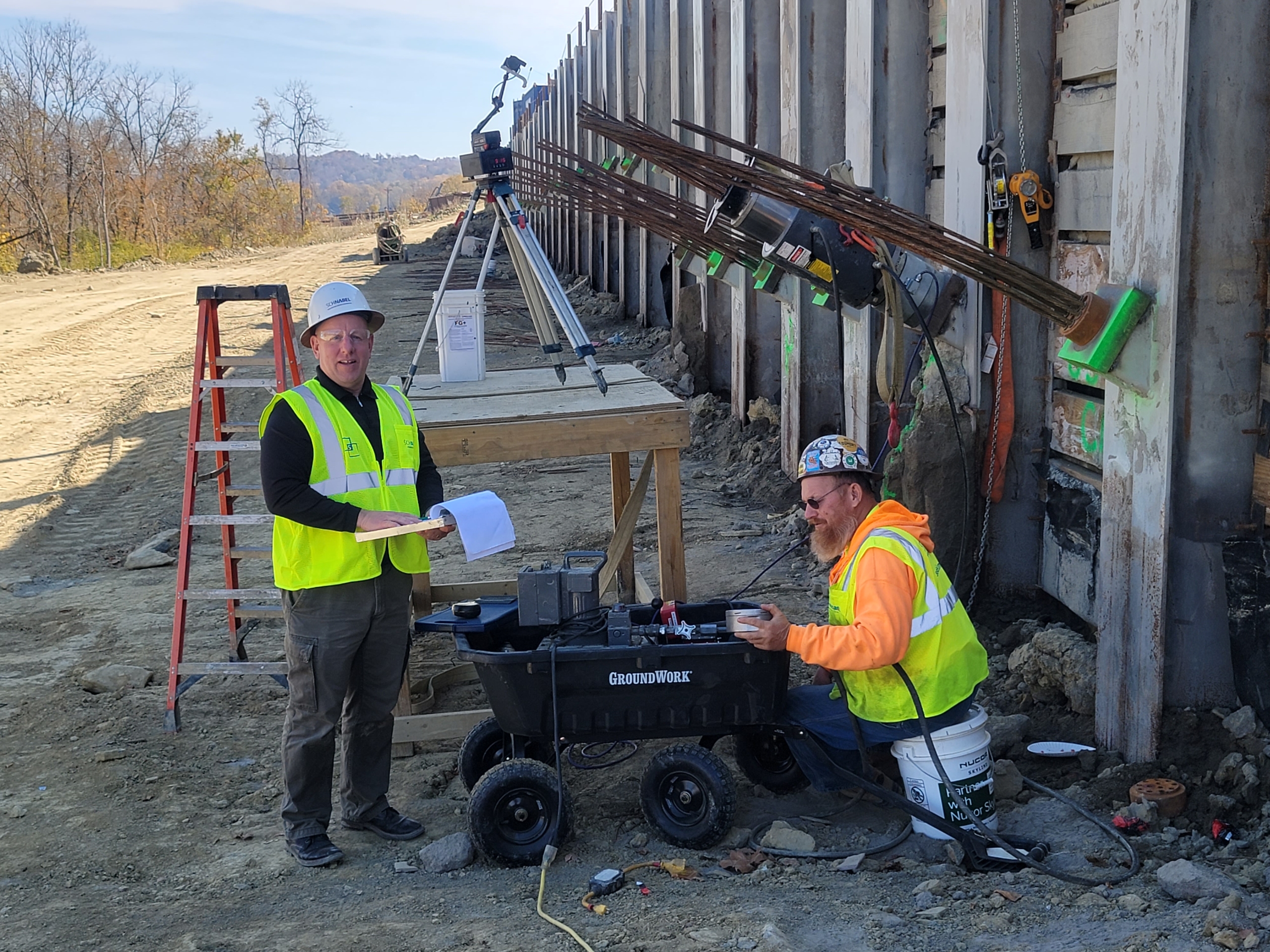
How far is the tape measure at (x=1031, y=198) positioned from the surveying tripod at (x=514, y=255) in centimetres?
200

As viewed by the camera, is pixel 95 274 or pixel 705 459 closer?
pixel 705 459

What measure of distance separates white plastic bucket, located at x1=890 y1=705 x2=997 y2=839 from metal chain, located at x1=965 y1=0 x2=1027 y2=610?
184 cm

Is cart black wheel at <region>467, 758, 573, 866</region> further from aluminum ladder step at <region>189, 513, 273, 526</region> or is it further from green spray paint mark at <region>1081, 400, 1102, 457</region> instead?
green spray paint mark at <region>1081, 400, 1102, 457</region>

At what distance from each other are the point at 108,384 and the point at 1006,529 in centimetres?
1236

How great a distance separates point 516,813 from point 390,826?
0.61 m

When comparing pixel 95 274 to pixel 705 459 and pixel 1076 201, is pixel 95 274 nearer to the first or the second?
pixel 705 459

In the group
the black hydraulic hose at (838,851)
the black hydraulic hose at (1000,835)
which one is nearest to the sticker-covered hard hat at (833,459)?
the black hydraulic hose at (1000,835)

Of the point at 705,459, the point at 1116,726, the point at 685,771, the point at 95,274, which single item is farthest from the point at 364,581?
the point at 95,274

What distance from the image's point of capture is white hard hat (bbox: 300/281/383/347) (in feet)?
13.4

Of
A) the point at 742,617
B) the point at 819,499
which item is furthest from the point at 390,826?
the point at 819,499

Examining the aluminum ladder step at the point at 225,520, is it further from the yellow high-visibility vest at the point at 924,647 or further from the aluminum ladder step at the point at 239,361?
the yellow high-visibility vest at the point at 924,647

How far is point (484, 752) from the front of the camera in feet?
14.9

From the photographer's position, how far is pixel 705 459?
1017cm

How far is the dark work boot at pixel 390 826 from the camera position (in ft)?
14.2
